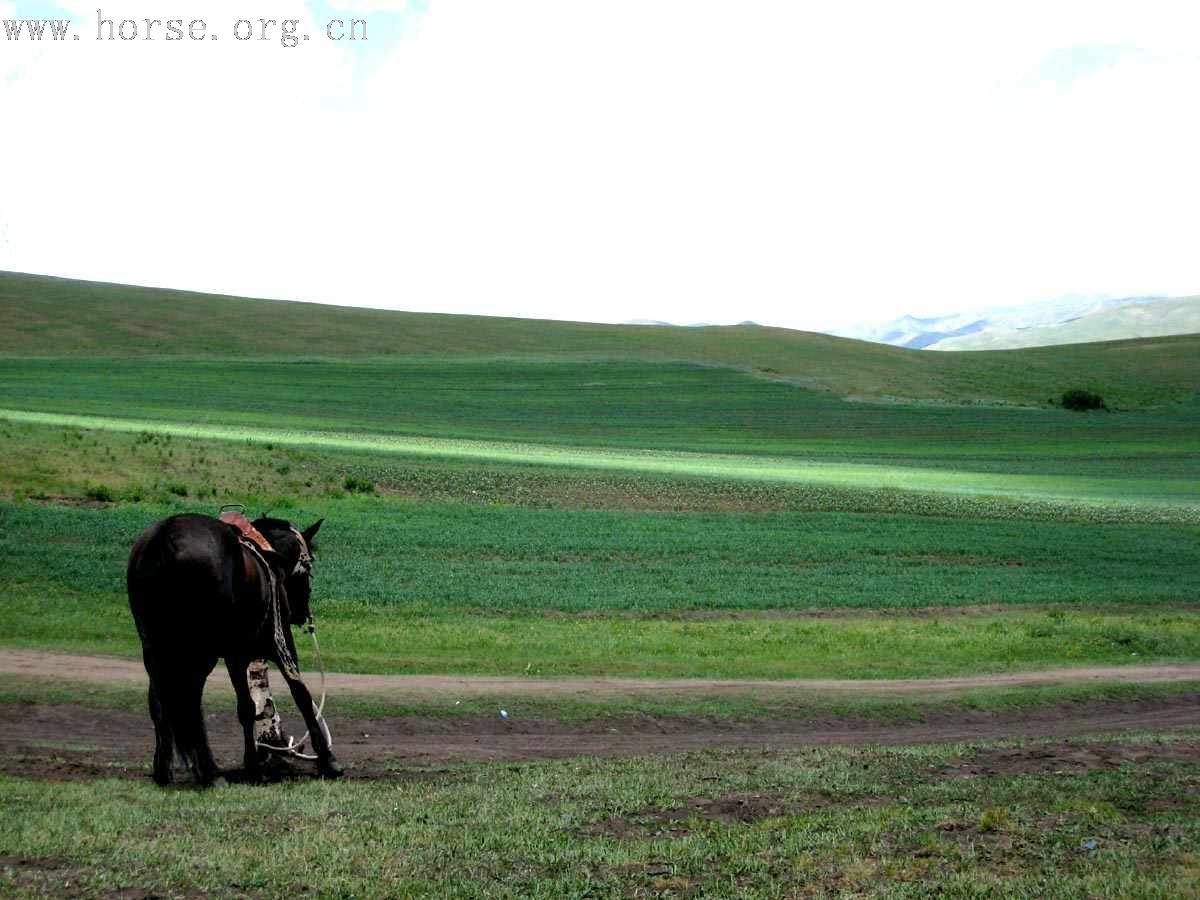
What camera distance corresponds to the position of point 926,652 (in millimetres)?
21797

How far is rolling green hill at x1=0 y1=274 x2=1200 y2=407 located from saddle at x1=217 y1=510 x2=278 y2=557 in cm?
8221

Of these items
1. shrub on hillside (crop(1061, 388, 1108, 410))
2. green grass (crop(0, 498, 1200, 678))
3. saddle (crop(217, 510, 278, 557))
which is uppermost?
shrub on hillside (crop(1061, 388, 1108, 410))

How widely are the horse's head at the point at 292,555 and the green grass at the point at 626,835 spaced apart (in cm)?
266

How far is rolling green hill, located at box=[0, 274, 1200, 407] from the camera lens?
9656cm

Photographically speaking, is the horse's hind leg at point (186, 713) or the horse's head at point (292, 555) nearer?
the horse's hind leg at point (186, 713)

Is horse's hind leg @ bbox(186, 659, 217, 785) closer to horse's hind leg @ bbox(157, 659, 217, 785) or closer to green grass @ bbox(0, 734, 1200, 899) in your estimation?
horse's hind leg @ bbox(157, 659, 217, 785)

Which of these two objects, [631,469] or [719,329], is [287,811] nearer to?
[631,469]

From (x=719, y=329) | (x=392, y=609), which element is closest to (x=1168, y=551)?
(x=392, y=609)

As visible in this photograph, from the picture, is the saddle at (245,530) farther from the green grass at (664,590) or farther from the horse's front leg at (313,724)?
the green grass at (664,590)

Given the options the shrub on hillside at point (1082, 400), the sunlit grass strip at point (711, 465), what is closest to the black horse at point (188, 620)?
the sunlit grass strip at point (711, 465)

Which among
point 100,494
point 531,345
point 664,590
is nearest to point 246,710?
point 664,590

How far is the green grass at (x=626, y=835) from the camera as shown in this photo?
736 cm

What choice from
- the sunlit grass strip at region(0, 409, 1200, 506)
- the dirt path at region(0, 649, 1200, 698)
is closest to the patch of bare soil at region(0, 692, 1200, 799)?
the dirt path at region(0, 649, 1200, 698)

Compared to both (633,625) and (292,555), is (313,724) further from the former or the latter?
(633,625)
